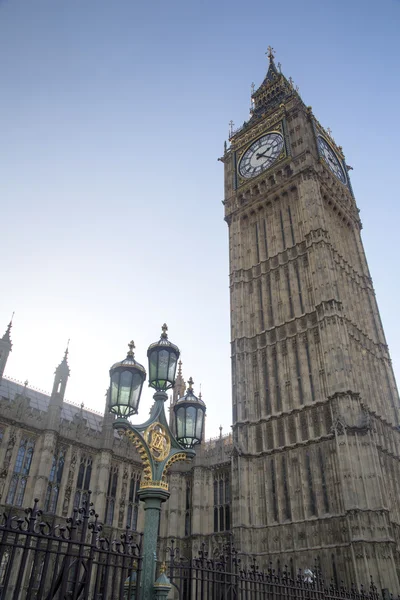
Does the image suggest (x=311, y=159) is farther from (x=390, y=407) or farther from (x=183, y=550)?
(x=183, y=550)

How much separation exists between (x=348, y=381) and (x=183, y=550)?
48.6 feet

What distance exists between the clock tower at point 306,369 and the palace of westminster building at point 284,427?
9 centimetres

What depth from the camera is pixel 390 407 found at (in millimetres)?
31453

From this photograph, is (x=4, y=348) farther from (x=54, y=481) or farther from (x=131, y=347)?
(x=131, y=347)

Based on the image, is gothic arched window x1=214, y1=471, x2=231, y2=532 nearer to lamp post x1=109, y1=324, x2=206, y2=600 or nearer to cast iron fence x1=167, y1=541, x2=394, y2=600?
cast iron fence x1=167, y1=541, x2=394, y2=600

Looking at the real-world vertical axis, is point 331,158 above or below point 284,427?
above

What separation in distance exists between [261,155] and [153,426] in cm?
3634

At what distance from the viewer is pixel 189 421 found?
9.57 m

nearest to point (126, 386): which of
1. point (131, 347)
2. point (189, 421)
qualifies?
point (131, 347)

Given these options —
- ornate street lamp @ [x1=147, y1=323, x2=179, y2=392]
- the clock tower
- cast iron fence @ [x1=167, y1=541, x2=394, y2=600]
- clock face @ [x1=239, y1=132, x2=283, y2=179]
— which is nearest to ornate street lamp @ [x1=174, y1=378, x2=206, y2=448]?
ornate street lamp @ [x1=147, y1=323, x2=179, y2=392]

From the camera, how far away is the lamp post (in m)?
8.02

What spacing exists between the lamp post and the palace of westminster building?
53.6 ft

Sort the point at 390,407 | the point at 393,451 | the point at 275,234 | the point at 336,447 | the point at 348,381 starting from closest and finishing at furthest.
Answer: the point at 336,447
the point at 348,381
the point at 393,451
the point at 390,407
the point at 275,234

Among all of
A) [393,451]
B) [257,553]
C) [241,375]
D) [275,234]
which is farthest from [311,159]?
[257,553]
